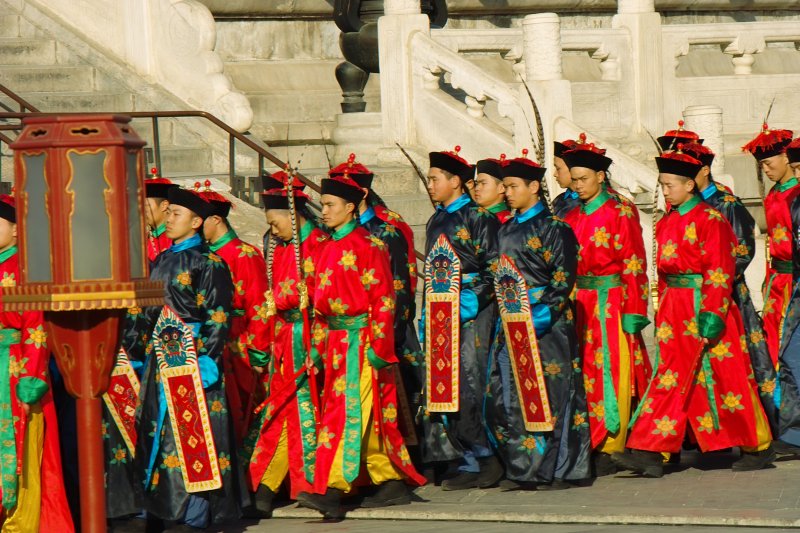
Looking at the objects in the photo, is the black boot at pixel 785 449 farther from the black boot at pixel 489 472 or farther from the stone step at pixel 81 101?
the stone step at pixel 81 101

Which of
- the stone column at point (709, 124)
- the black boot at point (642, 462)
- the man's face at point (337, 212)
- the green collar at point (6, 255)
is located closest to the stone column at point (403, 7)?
the stone column at point (709, 124)

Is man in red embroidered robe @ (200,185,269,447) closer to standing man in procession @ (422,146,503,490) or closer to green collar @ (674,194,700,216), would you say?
standing man in procession @ (422,146,503,490)

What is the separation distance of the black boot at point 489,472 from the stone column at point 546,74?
4939mm

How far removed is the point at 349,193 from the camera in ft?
35.5

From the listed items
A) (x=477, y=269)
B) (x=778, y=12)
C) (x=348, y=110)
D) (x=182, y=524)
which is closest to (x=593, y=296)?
(x=477, y=269)

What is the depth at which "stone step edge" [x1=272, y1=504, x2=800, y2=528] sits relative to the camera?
969 cm

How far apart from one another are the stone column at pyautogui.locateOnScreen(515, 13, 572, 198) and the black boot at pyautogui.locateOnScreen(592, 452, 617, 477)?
4.80 m

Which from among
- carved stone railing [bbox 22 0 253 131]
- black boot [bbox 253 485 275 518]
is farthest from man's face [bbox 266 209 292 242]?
carved stone railing [bbox 22 0 253 131]

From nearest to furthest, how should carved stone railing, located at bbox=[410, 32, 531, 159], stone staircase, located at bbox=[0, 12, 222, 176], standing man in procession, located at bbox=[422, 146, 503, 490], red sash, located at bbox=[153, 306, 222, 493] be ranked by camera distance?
red sash, located at bbox=[153, 306, 222, 493] → standing man in procession, located at bbox=[422, 146, 503, 490] → carved stone railing, located at bbox=[410, 32, 531, 159] → stone staircase, located at bbox=[0, 12, 222, 176]

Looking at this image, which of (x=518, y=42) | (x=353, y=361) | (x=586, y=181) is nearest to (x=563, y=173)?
(x=586, y=181)

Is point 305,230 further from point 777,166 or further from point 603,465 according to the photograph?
point 777,166

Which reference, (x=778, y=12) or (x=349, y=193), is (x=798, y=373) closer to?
(x=349, y=193)

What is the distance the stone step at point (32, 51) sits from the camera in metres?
17.3

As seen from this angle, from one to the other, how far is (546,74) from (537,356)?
18.2ft
